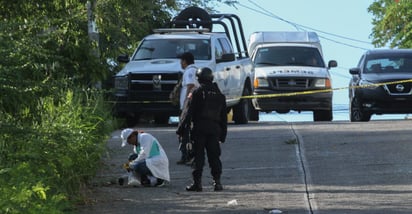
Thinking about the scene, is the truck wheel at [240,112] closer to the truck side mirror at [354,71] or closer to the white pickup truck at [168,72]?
the white pickup truck at [168,72]

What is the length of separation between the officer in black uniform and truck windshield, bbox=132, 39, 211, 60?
32.7 feet

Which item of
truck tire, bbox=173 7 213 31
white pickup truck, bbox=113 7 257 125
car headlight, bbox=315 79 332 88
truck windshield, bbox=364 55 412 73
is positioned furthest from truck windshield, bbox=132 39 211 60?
car headlight, bbox=315 79 332 88

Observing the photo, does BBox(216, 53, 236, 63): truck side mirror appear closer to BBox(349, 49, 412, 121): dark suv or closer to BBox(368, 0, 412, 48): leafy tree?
BBox(349, 49, 412, 121): dark suv

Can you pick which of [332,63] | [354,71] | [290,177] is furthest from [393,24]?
[290,177]

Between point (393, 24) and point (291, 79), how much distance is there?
23229 millimetres

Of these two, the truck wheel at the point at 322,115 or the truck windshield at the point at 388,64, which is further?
the truck wheel at the point at 322,115

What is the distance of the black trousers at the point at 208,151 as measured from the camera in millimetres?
14123

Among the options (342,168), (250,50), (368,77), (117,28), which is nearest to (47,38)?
(342,168)

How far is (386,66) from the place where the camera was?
26.9 metres

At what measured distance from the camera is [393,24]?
50.6 m

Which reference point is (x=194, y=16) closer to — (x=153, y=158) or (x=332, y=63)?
(x=332, y=63)

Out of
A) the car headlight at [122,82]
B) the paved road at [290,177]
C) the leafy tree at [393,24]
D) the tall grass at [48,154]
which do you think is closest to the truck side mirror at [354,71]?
the paved road at [290,177]

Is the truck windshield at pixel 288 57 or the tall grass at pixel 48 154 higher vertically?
the tall grass at pixel 48 154

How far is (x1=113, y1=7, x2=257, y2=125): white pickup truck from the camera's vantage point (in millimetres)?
23516
